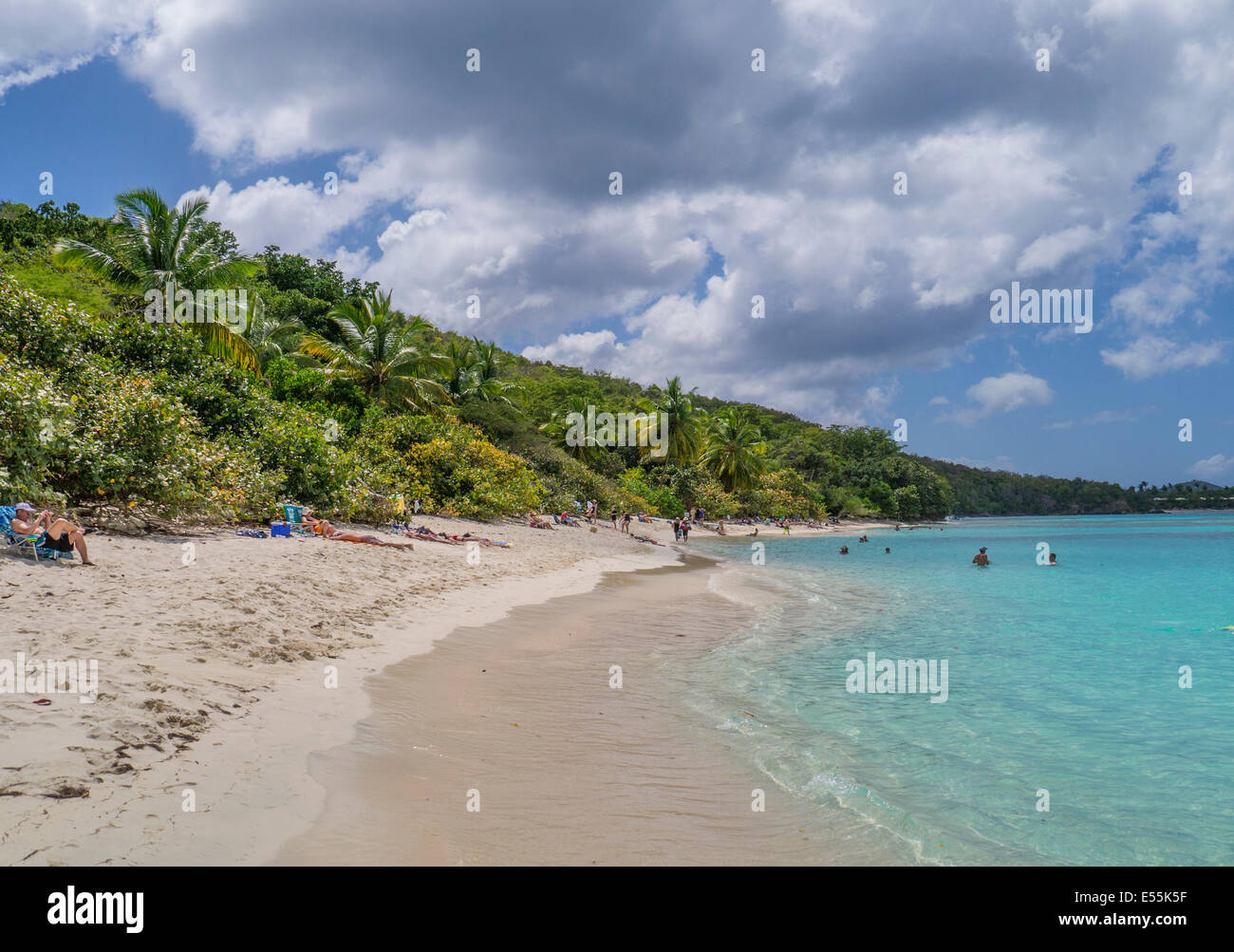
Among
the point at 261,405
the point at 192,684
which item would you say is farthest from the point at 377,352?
the point at 192,684

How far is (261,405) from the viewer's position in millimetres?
19359

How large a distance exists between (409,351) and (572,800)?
29.5 m

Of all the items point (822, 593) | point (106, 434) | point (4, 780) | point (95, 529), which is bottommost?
point (822, 593)

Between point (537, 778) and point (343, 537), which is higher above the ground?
point (343, 537)

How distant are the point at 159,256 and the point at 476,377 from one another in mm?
20062

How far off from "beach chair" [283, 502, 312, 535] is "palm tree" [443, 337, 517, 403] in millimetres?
23285

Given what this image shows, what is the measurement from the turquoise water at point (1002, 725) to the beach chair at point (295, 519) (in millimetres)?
10858

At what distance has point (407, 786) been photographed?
15.9 ft

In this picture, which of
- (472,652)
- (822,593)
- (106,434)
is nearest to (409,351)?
(106,434)

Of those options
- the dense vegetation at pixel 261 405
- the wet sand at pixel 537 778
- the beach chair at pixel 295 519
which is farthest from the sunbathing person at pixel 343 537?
the wet sand at pixel 537 778

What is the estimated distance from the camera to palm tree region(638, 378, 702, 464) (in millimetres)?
54812

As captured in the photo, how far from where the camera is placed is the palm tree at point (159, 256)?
872 inches

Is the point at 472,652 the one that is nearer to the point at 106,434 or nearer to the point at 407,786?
the point at 407,786

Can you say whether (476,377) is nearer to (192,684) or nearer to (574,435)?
(574,435)
